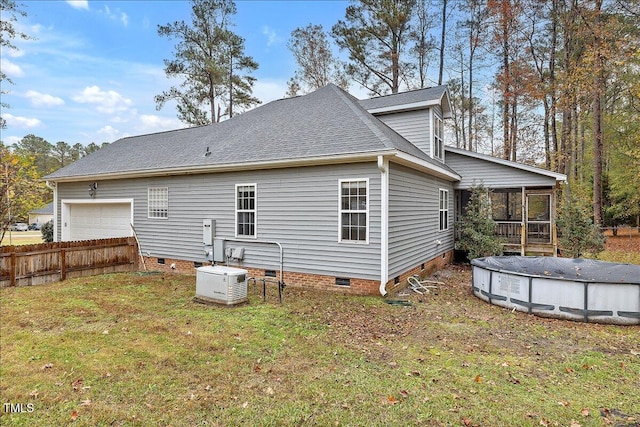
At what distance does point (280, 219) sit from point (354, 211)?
2040 millimetres

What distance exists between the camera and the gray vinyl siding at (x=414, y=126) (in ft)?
36.2

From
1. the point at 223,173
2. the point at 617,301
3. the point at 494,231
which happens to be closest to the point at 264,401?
the point at 617,301

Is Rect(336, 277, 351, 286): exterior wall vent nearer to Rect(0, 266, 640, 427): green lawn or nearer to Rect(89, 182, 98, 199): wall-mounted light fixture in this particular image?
Rect(0, 266, 640, 427): green lawn

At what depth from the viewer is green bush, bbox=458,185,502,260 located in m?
11.3

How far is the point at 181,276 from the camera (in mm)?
10047

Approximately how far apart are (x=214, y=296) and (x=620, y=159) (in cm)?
2551

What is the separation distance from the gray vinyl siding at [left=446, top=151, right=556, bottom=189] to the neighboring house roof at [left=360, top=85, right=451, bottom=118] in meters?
1.87

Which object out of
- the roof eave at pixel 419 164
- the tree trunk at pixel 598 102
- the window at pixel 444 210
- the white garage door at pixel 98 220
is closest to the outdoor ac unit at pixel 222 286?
the roof eave at pixel 419 164

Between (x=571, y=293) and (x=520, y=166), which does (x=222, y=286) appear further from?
(x=520, y=166)

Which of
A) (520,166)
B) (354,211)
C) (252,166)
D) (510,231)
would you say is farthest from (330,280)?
(510,231)

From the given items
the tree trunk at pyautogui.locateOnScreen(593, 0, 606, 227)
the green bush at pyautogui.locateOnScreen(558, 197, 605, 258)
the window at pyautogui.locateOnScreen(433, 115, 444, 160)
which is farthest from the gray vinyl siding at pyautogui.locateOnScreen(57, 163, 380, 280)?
the tree trunk at pyautogui.locateOnScreen(593, 0, 606, 227)

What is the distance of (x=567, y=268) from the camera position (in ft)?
27.1

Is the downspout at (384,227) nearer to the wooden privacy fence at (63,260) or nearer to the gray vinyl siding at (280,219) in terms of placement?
the gray vinyl siding at (280,219)

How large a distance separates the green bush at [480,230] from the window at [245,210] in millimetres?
7510
